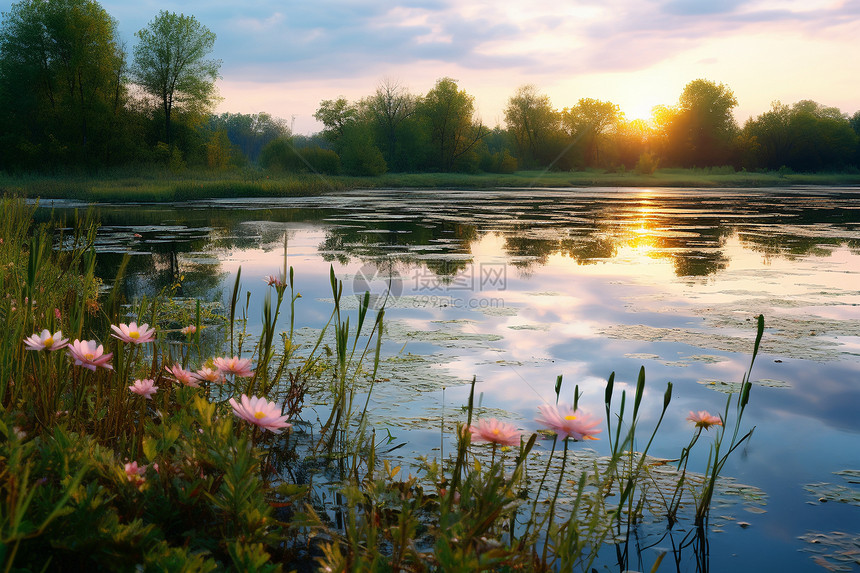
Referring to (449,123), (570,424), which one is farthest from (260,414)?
(449,123)

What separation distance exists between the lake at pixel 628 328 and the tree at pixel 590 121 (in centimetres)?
5635

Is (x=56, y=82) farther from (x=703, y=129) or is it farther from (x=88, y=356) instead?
(x=703, y=129)

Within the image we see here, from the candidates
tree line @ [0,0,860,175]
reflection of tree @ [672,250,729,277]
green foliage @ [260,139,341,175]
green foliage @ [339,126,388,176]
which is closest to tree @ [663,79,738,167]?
tree line @ [0,0,860,175]

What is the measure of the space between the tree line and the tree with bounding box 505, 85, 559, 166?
0.10 m

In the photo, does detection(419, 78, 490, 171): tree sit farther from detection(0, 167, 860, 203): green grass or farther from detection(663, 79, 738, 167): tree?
detection(663, 79, 738, 167): tree

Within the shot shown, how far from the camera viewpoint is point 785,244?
35.8 feet

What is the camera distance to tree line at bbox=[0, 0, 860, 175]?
3266 cm

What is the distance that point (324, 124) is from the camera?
5716 centimetres

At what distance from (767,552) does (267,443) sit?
180 cm

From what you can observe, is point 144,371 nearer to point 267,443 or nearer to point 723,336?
point 267,443

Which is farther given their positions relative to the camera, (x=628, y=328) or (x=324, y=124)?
(x=324, y=124)

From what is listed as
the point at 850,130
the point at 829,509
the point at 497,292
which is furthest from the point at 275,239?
the point at 850,130

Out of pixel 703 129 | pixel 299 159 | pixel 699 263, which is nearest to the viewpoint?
pixel 699 263

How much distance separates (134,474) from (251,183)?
25.0 meters
